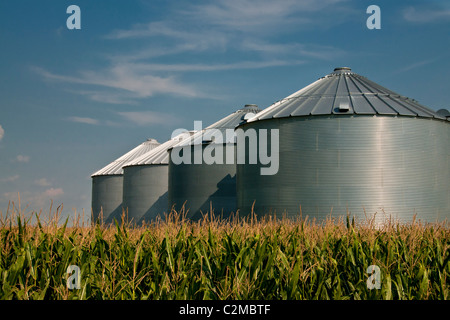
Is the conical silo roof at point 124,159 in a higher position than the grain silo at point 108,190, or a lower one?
higher

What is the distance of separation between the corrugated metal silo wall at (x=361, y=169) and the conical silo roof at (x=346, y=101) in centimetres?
48

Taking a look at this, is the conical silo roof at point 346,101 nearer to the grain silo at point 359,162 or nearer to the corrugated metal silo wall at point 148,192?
Answer: the grain silo at point 359,162

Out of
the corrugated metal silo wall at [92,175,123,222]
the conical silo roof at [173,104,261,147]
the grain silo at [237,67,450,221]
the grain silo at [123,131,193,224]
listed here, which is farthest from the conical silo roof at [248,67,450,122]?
the corrugated metal silo wall at [92,175,123,222]

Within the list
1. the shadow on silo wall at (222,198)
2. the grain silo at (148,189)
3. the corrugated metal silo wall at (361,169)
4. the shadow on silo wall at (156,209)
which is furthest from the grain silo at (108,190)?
the corrugated metal silo wall at (361,169)

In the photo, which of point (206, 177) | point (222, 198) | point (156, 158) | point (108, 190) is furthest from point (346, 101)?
point (108, 190)

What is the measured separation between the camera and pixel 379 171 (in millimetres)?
20984

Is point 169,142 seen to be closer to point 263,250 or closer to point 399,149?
point 399,149

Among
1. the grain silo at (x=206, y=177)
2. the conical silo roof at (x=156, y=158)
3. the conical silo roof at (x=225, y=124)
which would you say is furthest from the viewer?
the conical silo roof at (x=156, y=158)

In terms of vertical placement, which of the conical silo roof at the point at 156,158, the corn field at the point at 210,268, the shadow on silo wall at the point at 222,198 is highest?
the conical silo roof at the point at 156,158

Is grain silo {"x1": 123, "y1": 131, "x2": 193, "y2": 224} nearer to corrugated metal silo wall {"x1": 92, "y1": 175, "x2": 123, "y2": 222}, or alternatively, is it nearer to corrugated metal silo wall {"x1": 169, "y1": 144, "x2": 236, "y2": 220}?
corrugated metal silo wall {"x1": 92, "y1": 175, "x2": 123, "y2": 222}

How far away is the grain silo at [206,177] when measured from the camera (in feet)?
106

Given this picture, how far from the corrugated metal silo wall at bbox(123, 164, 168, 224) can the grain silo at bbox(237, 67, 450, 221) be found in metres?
21.4

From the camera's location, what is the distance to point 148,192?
143ft
